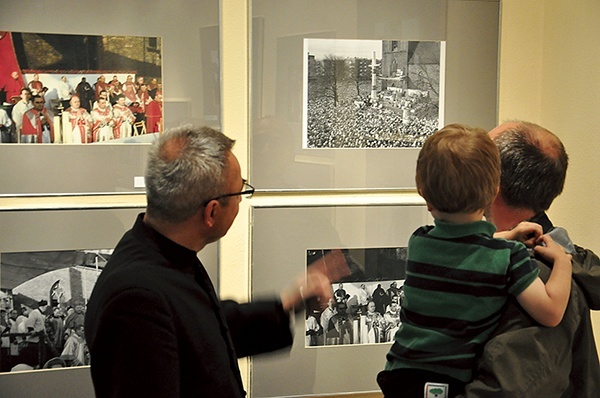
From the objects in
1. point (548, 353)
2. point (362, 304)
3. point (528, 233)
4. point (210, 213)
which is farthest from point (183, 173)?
point (362, 304)

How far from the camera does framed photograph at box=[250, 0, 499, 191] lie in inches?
110

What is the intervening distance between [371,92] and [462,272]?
4.53 feet

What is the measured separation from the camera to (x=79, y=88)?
2.64 meters

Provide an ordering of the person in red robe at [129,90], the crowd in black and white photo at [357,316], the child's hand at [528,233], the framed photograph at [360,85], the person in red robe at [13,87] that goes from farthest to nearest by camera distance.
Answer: the crowd in black and white photo at [357,316]
the framed photograph at [360,85]
the person in red robe at [129,90]
the person in red robe at [13,87]
the child's hand at [528,233]

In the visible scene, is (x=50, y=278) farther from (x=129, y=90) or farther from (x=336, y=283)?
(x=336, y=283)

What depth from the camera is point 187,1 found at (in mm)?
2695

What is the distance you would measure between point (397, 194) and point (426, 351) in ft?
4.53

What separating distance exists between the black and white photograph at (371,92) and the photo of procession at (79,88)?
1.94 feet

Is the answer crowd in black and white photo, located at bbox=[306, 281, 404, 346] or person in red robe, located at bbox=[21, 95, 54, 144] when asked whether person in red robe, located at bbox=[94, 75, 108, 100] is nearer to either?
person in red robe, located at bbox=[21, 95, 54, 144]

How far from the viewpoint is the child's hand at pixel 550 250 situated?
5.44ft

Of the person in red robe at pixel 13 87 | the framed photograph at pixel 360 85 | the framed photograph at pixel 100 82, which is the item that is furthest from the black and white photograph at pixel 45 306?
the framed photograph at pixel 360 85

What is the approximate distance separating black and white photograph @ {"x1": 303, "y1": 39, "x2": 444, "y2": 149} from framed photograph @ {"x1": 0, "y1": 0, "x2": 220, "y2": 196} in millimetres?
387

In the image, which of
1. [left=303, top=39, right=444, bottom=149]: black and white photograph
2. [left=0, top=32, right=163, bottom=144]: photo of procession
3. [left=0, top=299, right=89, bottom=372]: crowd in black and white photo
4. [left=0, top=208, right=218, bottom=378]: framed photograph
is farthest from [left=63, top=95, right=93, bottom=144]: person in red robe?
[left=303, top=39, right=444, bottom=149]: black and white photograph

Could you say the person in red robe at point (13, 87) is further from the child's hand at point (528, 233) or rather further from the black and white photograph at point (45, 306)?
the child's hand at point (528, 233)
